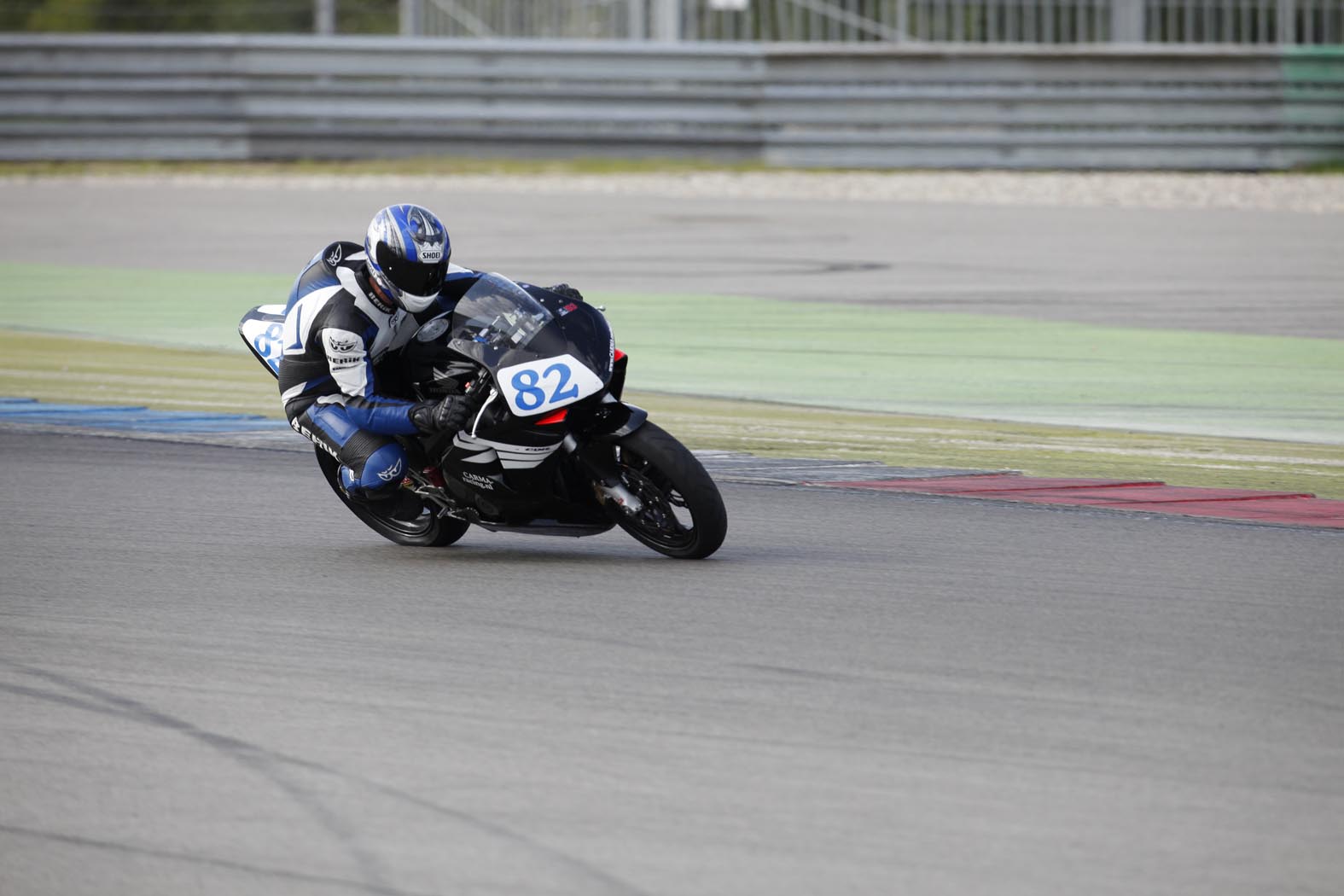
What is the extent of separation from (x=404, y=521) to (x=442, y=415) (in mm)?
826

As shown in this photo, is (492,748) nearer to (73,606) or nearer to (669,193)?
(73,606)

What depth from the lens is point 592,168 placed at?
2444 cm

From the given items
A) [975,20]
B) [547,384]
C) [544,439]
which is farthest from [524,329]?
[975,20]

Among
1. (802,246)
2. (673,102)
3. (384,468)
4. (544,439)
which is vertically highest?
(673,102)

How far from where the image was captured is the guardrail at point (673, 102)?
23.4 meters

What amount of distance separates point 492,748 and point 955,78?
1943cm

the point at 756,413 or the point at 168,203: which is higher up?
the point at 168,203

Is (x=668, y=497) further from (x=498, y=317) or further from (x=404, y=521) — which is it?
(x=404, y=521)

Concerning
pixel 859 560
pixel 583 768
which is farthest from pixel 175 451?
pixel 583 768

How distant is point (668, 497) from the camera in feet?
22.7

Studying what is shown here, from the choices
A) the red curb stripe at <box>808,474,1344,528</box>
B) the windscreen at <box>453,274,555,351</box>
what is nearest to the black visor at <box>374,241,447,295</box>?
the windscreen at <box>453,274,555,351</box>

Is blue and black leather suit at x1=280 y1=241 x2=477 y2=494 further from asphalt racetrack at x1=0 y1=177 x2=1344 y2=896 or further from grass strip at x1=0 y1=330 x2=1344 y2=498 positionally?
grass strip at x1=0 y1=330 x2=1344 y2=498

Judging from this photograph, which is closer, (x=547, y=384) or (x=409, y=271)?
(x=547, y=384)

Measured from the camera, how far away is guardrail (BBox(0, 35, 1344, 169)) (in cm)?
2341
